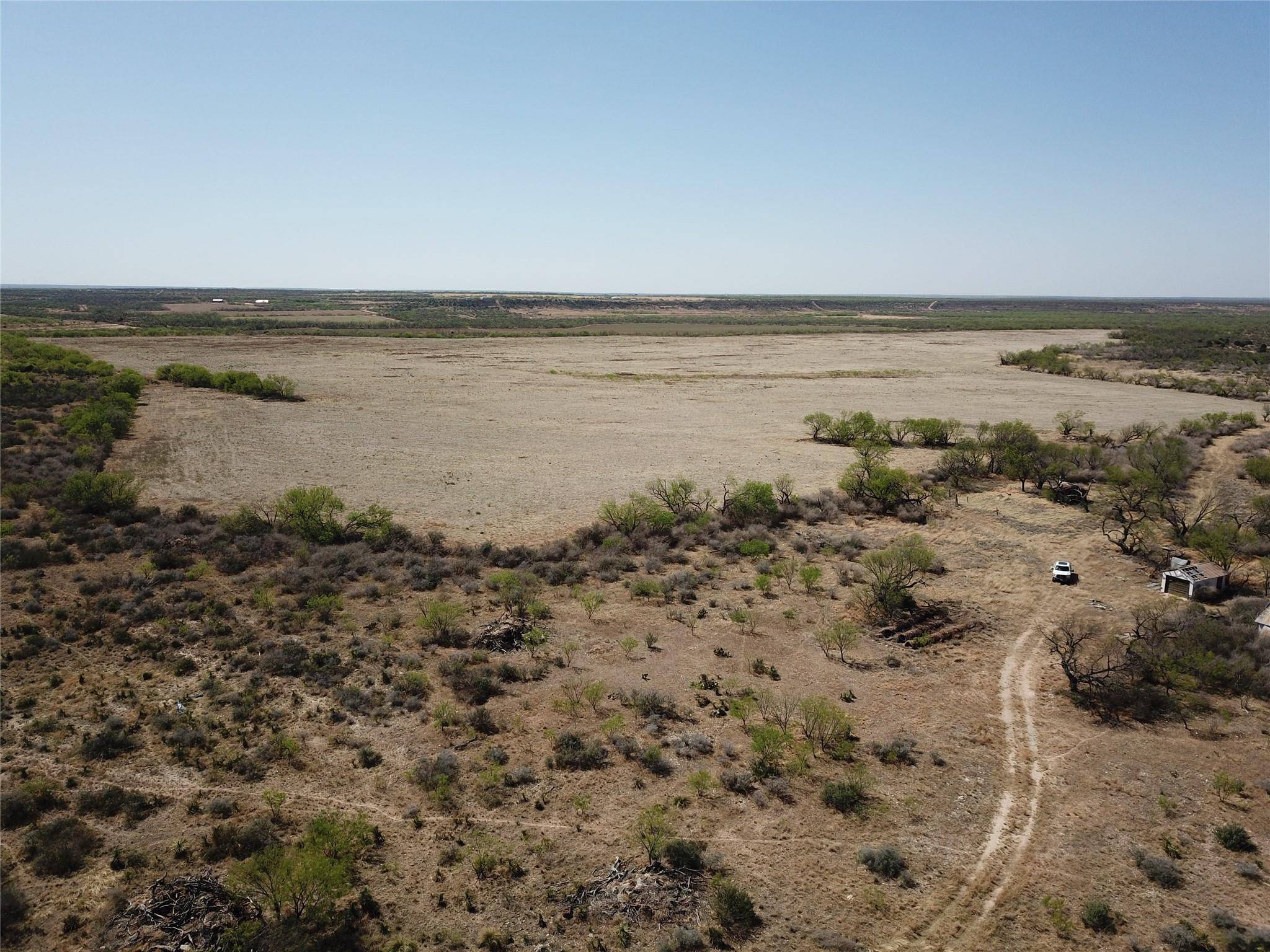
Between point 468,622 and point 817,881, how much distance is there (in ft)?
38.3

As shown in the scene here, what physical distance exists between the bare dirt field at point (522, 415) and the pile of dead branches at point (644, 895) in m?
17.0

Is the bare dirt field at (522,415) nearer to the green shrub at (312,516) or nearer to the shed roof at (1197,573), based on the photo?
the green shrub at (312,516)

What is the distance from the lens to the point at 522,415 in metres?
52.8

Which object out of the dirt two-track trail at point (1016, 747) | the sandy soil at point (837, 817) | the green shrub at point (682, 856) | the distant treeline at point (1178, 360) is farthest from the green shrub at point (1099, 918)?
the distant treeline at point (1178, 360)

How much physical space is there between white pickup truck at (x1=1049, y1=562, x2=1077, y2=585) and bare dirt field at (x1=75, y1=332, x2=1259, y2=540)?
12981 mm

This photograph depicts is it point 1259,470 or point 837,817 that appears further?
point 1259,470

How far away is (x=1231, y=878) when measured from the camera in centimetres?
1067

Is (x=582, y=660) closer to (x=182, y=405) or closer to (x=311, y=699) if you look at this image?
(x=311, y=699)

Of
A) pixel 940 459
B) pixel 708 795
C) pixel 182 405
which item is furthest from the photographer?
pixel 182 405

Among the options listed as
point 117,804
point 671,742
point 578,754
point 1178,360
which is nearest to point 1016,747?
point 671,742

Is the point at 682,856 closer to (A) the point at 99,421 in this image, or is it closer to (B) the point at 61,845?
(B) the point at 61,845

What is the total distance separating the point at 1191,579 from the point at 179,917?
25.4 m

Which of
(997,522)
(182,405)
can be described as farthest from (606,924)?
(182,405)

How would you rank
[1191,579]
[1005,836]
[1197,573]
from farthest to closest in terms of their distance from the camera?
[1197,573] → [1191,579] → [1005,836]
